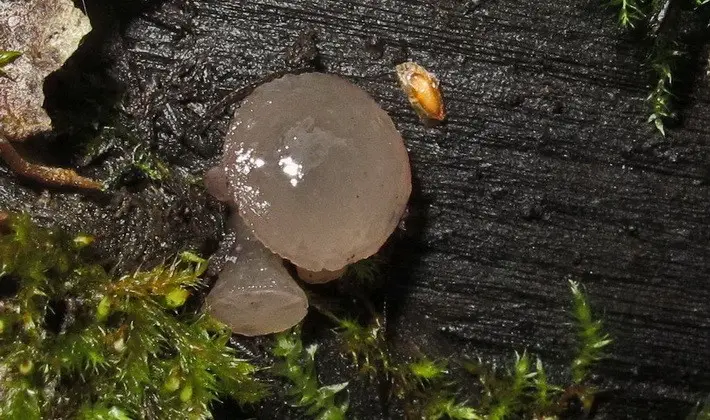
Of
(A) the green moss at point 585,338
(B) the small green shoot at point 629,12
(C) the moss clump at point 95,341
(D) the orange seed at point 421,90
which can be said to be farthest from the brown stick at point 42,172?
(B) the small green shoot at point 629,12

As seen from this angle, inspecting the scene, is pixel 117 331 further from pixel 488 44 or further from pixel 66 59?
pixel 488 44

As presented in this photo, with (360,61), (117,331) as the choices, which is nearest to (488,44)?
(360,61)

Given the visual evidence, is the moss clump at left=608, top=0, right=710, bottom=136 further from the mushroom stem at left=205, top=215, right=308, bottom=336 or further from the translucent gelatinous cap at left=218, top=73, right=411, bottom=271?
the mushroom stem at left=205, top=215, right=308, bottom=336

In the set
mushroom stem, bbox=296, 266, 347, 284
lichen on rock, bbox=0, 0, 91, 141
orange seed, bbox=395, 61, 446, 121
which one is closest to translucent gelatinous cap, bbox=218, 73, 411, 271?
mushroom stem, bbox=296, 266, 347, 284

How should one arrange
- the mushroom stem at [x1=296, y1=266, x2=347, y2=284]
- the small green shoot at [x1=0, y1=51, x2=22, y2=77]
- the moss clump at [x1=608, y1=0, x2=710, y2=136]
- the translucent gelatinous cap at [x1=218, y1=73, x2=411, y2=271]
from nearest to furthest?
the small green shoot at [x1=0, y1=51, x2=22, y2=77]
the translucent gelatinous cap at [x1=218, y1=73, x2=411, y2=271]
the mushroom stem at [x1=296, y1=266, x2=347, y2=284]
the moss clump at [x1=608, y1=0, x2=710, y2=136]

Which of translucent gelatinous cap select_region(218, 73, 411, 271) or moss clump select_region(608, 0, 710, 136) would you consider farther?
moss clump select_region(608, 0, 710, 136)

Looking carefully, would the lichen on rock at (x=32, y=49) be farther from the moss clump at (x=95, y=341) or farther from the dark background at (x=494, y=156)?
the moss clump at (x=95, y=341)
